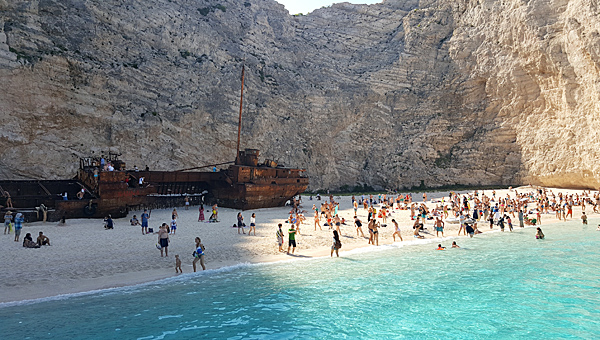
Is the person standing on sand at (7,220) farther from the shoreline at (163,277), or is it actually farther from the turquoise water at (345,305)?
the turquoise water at (345,305)

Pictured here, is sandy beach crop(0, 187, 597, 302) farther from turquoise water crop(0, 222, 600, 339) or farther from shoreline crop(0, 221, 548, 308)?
turquoise water crop(0, 222, 600, 339)

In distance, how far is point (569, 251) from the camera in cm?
1655

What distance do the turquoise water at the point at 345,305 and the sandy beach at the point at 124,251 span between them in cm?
87

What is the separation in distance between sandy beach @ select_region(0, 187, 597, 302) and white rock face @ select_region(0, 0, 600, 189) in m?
17.5

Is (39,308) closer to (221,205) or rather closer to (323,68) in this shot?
(221,205)

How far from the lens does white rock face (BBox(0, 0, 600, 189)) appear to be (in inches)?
1325

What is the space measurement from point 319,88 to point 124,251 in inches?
1741

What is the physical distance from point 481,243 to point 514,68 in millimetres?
39165

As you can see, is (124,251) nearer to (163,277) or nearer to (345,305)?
(163,277)

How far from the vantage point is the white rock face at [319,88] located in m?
33.7

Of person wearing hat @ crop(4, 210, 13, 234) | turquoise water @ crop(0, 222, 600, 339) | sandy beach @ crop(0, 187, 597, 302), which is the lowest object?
turquoise water @ crop(0, 222, 600, 339)

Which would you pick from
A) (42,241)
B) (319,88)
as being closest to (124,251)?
(42,241)

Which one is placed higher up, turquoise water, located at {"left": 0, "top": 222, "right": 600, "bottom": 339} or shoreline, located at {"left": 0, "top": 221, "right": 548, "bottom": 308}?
shoreline, located at {"left": 0, "top": 221, "right": 548, "bottom": 308}

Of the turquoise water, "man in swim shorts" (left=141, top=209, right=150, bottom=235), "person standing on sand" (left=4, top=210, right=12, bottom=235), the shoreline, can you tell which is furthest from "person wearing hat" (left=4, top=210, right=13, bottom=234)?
the turquoise water
